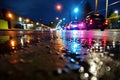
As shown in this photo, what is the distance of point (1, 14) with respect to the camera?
58.5 metres

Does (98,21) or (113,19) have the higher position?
(113,19)

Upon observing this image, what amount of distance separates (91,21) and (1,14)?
46562mm

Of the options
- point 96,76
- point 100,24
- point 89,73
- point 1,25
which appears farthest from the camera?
point 1,25

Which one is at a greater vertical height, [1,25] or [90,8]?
[90,8]

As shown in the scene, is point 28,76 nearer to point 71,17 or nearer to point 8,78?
point 8,78

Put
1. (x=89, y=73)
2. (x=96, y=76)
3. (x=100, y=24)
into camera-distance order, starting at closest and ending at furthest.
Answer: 1. (x=96, y=76)
2. (x=89, y=73)
3. (x=100, y=24)

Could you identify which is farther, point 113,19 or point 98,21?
point 113,19

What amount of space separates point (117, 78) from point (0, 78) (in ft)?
3.53

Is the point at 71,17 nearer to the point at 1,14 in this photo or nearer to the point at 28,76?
the point at 1,14

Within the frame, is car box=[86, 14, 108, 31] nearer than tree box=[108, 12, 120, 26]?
No

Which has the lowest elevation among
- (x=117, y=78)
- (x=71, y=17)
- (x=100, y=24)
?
(x=117, y=78)

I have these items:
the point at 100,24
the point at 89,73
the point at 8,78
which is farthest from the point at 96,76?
the point at 100,24

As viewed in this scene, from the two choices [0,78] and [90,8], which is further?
[90,8]

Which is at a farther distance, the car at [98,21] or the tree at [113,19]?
the car at [98,21]
